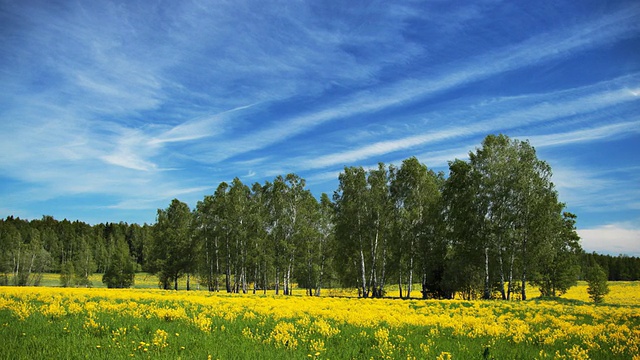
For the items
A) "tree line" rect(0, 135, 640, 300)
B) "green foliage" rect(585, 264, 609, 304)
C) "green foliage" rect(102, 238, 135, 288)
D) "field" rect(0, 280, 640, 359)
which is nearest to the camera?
"field" rect(0, 280, 640, 359)

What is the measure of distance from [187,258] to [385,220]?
3875cm

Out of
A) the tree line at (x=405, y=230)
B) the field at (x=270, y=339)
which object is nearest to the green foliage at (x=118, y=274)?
the tree line at (x=405, y=230)

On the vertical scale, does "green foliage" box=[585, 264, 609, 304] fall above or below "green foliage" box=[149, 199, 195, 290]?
below

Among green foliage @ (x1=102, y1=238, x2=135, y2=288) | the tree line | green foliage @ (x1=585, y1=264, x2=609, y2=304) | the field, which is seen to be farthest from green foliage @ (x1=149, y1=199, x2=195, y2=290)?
green foliage @ (x1=585, y1=264, x2=609, y2=304)

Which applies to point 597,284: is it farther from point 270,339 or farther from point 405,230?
point 270,339

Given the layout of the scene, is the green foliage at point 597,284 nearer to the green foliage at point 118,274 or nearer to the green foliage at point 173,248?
the green foliage at point 173,248

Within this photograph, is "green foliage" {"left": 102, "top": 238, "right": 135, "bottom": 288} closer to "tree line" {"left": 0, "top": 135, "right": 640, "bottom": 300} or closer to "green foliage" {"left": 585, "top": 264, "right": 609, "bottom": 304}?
"tree line" {"left": 0, "top": 135, "right": 640, "bottom": 300}

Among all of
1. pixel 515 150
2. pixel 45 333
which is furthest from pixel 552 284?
pixel 45 333

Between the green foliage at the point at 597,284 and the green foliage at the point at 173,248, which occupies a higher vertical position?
the green foliage at the point at 173,248

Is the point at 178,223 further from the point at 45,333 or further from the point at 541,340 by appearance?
the point at 541,340

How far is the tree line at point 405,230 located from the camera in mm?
40031

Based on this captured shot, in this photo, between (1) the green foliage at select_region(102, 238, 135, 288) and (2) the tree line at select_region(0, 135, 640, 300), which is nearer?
(2) the tree line at select_region(0, 135, 640, 300)

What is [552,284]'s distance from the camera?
178 feet

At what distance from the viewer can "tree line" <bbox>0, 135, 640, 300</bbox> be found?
40031 mm
